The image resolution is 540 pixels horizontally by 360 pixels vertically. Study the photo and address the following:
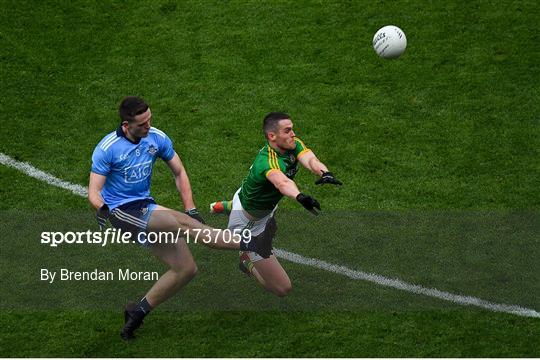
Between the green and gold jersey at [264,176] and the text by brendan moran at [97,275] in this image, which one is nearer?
the green and gold jersey at [264,176]

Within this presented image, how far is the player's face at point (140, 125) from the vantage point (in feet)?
41.0

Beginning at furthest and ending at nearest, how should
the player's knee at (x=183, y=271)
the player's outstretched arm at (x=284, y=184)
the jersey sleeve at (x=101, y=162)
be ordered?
the player's knee at (x=183, y=271) → the jersey sleeve at (x=101, y=162) → the player's outstretched arm at (x=284, y=184)

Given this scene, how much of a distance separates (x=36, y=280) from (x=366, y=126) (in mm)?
6037

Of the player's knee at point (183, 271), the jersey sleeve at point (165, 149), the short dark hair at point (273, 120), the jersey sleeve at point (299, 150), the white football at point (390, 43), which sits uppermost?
the white football at point (390, 43)

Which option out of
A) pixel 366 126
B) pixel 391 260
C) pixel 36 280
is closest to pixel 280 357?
pixel 391 260

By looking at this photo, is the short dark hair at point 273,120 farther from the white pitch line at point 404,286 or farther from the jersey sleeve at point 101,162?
the white pitch line at point 404,286

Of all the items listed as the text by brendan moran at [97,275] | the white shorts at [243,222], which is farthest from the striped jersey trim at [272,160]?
the text by brendan moran at [97,275]

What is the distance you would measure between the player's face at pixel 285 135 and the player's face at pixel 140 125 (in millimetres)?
1573

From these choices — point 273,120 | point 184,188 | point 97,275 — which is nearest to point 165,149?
point 184,188

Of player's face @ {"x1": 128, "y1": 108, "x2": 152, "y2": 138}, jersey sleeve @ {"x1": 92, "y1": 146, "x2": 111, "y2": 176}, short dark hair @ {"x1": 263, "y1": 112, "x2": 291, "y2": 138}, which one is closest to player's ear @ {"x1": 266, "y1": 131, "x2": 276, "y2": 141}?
short dark hair @ {"x1": 263, "y1": 112, "x2": 291, "y2": 138}

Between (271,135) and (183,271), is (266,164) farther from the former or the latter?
(183,271)

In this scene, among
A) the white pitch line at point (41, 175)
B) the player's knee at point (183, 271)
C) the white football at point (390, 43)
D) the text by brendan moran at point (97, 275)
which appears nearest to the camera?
the player's knee at point (183, 271)

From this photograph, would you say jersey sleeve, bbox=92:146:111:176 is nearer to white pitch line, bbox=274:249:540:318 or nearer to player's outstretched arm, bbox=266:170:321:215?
player's outstretched arm, bbox=266:170:321:215

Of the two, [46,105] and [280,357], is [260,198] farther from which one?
[46,105]
